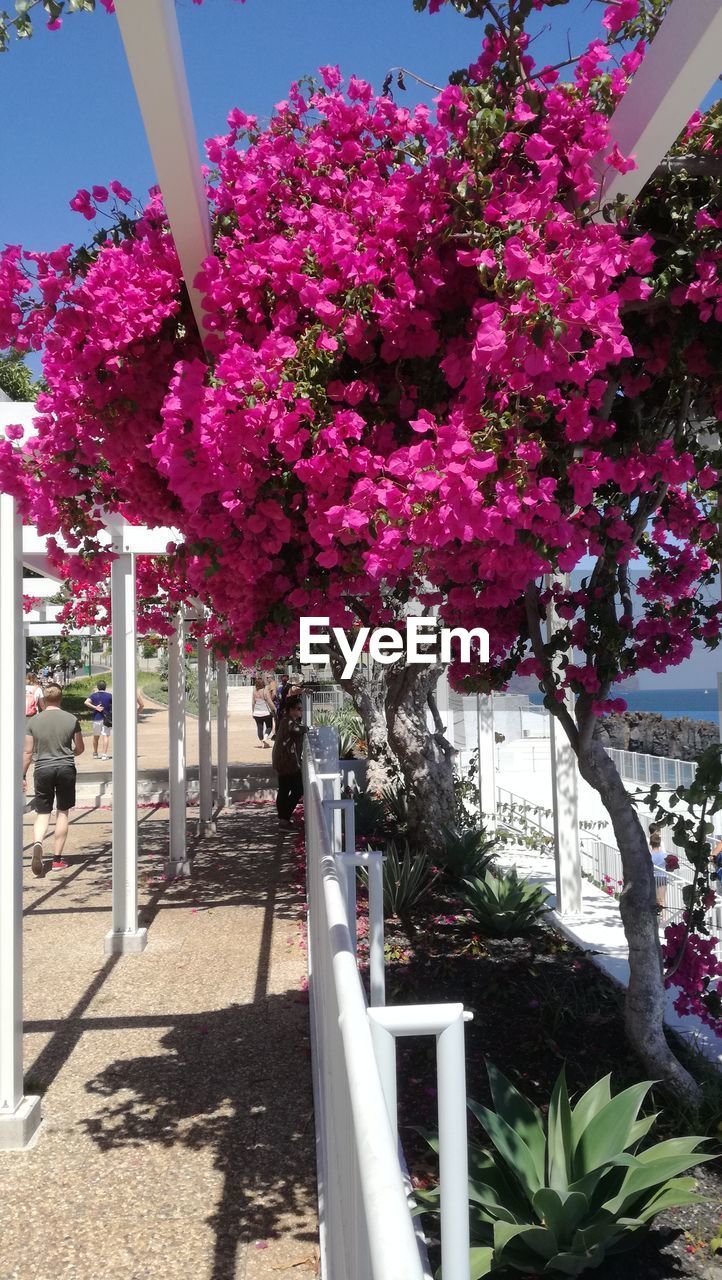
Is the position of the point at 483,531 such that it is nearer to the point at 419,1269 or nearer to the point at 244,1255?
the point at 419,1269

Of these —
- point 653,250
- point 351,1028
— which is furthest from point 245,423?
point 351,1028

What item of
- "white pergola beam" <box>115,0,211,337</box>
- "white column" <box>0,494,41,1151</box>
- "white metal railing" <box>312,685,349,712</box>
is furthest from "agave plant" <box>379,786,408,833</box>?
"white metal railing" <box>312,685,349,712</box>

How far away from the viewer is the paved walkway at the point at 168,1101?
3.21 metres

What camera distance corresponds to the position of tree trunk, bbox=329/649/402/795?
9656 millimetres

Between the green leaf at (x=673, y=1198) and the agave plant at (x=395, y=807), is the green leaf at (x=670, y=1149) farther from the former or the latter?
the agave plant at (x=395, y=807)

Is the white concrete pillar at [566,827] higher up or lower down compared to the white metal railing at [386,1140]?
lower down

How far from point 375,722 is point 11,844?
6.26 metres

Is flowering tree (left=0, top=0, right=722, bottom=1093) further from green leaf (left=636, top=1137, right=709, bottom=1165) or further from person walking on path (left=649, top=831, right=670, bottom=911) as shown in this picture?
person walking on path (left=649, top=831, right=670, bottom=911)

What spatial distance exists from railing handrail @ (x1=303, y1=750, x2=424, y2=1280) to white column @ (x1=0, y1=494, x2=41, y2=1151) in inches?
122

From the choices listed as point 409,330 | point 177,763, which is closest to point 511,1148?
point 409,330

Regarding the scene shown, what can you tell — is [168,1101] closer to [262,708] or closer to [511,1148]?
[511,1148]

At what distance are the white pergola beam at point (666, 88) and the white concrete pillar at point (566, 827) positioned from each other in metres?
4.76

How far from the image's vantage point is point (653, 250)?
2.72 metres

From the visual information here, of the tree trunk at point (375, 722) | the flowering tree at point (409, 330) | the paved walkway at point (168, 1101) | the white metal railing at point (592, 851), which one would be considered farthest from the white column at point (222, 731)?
the flowering tree at point (409, 330)
